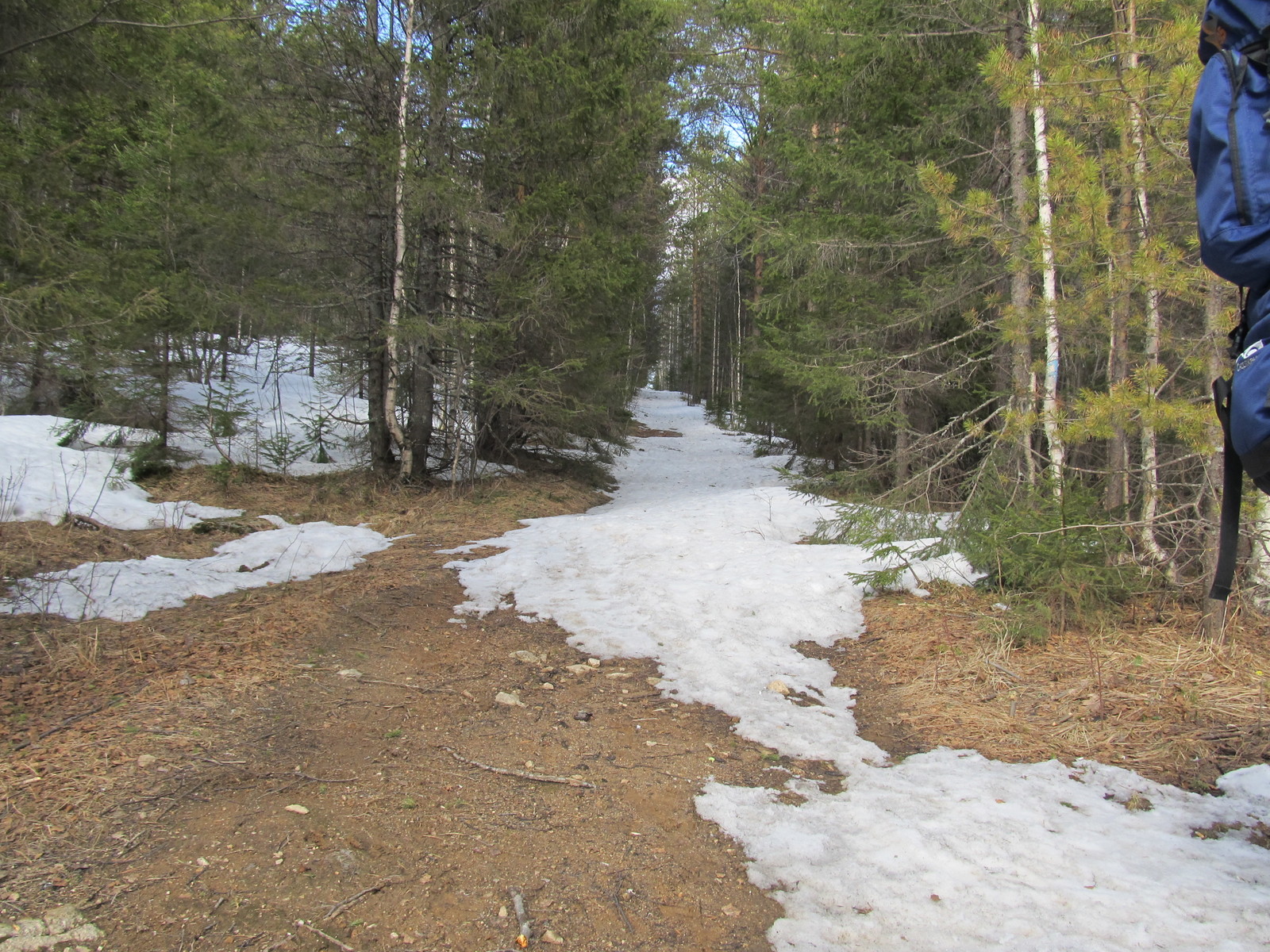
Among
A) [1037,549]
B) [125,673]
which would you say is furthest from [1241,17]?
[125,673]

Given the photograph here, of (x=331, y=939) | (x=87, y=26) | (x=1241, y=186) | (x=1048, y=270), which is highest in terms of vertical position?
(x=87, y=26)

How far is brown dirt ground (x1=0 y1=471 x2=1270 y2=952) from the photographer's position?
2.35 metres

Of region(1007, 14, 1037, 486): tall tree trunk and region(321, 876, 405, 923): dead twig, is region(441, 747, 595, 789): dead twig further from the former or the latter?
region(1007, 14, 1037, 486): tall tree trunk

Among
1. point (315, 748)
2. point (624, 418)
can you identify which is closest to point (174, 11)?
point (315, 748)

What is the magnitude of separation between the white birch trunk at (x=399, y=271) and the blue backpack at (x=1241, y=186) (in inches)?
343

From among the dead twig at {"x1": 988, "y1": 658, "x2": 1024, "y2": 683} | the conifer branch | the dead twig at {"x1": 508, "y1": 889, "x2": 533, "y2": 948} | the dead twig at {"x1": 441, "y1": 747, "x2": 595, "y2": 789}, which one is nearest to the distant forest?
the conifer branch

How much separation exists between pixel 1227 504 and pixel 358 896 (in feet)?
8.93

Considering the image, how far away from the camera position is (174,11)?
17.4ft

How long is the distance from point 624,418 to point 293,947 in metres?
12.4

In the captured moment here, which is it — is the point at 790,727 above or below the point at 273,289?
below

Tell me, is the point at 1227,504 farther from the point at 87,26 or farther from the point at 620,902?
the point at 87,26

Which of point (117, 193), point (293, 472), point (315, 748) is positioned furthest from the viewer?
point (293, 472)

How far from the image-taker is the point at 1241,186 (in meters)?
1.29

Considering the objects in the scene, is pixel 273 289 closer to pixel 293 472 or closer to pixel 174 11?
pixel 293 472
